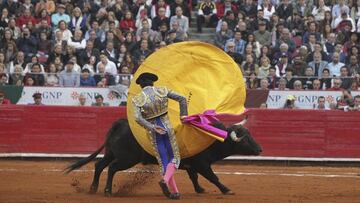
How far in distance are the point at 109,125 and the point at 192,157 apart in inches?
239

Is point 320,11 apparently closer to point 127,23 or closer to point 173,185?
point 127,23

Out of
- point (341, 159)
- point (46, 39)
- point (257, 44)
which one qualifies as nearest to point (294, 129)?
point (341, 159)

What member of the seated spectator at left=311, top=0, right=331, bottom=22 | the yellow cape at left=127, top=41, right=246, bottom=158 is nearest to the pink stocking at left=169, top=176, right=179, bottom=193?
the yellow cape at left=127, top=41, right=246, bottom=158

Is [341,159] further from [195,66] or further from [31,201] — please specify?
[31,201]

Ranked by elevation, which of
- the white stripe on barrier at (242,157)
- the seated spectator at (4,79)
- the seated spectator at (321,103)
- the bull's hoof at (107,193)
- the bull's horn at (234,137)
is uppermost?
the bull's horn at (234,137)

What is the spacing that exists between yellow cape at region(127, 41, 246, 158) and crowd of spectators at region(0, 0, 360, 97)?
5857 mm

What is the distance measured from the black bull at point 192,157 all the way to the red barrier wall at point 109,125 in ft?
17.0

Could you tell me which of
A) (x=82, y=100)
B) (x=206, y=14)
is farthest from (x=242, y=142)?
(x=206, y=14)

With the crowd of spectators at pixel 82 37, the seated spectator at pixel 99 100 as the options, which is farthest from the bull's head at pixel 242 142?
the crowd of spectators at pixel 82 37

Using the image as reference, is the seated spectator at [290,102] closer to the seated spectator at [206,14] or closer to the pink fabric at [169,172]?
the seated spectator at [206,14]

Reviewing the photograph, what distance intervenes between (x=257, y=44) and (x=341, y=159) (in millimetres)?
3658

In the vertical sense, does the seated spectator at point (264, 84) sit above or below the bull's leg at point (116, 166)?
below

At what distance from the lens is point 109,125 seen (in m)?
17.8

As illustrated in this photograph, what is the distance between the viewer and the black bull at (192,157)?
11938 millimetres
